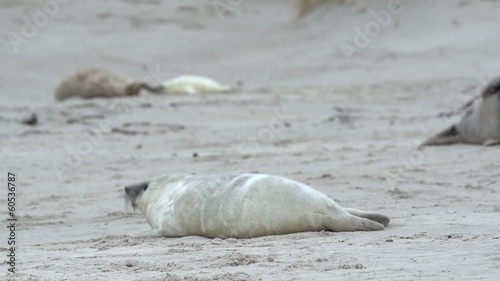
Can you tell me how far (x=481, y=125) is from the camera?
7996 millimetres

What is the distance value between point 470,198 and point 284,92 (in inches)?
318

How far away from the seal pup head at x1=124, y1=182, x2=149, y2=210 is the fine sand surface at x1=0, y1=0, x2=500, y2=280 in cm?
14

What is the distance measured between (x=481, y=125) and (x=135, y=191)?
353 centimetres

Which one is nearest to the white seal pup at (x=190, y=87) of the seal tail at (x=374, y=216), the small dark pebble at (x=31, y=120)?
the small dark pebble at (x=31, y=120)

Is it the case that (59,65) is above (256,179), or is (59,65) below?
below

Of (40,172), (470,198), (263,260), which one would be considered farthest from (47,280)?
(40,172)

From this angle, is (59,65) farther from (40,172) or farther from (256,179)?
(256,179)

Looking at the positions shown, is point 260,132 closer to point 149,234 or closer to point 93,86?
point 149,234

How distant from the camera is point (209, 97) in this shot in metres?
13.1

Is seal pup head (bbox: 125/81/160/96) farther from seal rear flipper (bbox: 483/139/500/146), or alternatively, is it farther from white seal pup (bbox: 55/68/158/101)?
seal rear flipper (bbox: 483/139/500/146)

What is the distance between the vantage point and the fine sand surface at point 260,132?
394cm

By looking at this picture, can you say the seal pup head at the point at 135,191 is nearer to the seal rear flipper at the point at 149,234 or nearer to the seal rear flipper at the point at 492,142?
the seal rear flipper at the point at 149,234

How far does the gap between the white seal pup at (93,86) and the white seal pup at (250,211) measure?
360 inches

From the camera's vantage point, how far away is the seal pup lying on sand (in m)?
7.86
